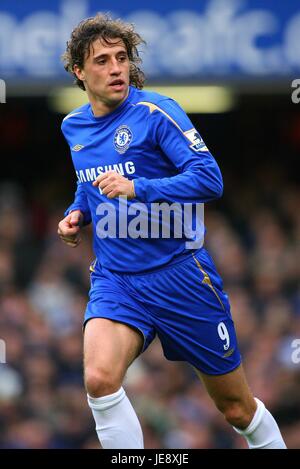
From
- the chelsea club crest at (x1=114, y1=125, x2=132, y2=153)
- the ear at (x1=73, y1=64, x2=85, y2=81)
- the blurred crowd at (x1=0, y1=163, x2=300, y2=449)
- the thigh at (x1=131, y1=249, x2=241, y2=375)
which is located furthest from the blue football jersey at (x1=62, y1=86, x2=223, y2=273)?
the blurred crowd at (x1=0, y1=163, x2=300, y2=449)

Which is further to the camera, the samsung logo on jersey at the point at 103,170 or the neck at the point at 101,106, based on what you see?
the neck at the point at 101,106

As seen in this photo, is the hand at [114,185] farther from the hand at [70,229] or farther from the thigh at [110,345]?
the thigh at [110,345]

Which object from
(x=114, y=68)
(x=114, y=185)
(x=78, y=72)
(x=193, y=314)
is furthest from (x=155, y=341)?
(x=114, y=185)

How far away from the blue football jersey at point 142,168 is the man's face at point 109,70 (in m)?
0.10

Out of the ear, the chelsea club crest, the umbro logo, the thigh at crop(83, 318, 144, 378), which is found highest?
the ear

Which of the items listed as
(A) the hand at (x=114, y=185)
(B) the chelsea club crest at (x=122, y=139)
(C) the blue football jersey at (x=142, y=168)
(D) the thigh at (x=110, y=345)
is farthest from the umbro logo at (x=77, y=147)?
(D) the thigh at (x=110, y=345)

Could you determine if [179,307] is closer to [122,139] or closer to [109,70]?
[122,139]

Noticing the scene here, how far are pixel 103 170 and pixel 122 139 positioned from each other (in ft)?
0.61

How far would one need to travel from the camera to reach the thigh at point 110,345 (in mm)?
5047

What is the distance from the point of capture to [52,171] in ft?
42.0

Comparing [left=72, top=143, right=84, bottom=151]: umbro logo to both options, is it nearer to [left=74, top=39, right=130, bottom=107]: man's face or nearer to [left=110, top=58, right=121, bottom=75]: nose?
[left=74, top=39, right=130, bottom=107]: man's face

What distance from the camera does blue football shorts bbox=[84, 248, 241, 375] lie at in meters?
5.32

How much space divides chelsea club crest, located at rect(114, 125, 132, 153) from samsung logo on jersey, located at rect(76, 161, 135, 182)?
0.25 feet

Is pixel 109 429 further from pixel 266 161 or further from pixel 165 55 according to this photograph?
pixel 266 161
